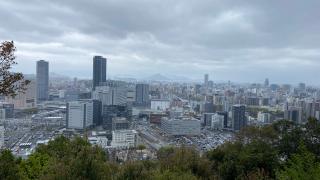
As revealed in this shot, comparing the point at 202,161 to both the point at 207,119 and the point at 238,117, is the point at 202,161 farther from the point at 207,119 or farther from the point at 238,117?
the point at 207,119

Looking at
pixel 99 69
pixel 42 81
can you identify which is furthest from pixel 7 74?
pixel 42 81

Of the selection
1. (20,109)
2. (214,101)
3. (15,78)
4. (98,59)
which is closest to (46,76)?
(98,59)

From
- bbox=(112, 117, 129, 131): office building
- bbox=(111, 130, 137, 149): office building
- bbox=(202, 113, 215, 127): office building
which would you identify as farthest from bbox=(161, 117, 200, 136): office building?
bbox=(111, 130, 137, 149): office building

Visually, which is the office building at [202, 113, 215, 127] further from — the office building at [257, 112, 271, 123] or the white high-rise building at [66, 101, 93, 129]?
the white high-rise building at [66, 101, 93, 129]

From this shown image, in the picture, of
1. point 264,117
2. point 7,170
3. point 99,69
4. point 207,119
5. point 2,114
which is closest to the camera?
point 7,170

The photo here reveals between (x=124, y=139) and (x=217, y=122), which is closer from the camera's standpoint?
(x=124, y=139)

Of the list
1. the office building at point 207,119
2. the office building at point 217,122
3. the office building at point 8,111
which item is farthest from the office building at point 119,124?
the office building at point 8,111

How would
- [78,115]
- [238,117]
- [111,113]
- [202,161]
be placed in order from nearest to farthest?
[202,161], [78,115], [238,117], [111,113]
